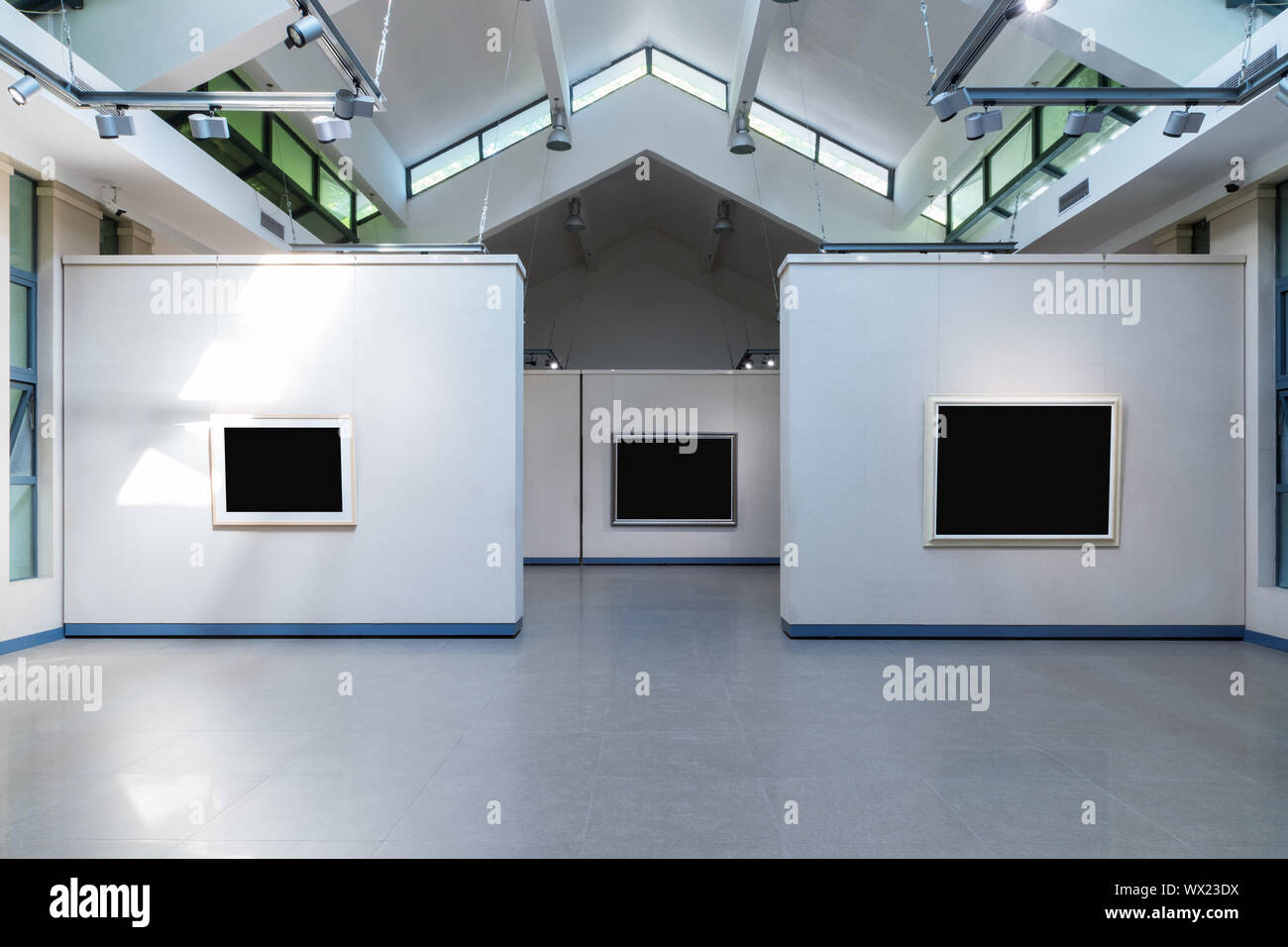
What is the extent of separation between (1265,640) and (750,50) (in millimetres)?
8877

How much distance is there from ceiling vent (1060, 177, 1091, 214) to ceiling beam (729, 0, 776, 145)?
13.4 feet

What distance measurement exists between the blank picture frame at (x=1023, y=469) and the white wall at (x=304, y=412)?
13.9 ft

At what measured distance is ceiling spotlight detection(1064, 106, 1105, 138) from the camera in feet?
19.7

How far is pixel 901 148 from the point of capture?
41.8 feet

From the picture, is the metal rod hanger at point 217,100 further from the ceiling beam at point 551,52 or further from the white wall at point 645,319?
the white wall at point 645,319

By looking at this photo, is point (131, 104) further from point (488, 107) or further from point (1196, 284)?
point (1196, 284)

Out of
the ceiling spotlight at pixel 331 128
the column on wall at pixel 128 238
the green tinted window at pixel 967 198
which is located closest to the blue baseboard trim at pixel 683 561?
the green tinted window at pixel 967 198

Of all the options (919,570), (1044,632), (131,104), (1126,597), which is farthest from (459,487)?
(1126,597)

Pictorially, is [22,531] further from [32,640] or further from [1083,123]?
[1083,123]

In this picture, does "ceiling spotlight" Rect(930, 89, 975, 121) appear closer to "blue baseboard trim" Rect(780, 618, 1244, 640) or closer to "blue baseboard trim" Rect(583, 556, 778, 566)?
"blue baseboard trim" Rect(780, 618, 1244, 640)

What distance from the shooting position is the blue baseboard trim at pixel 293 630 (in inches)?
303

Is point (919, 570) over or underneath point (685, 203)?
underneath

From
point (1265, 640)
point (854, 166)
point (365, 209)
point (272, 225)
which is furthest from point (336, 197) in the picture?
point (1265, 640)

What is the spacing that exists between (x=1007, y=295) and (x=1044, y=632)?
A: 3.35 metres
